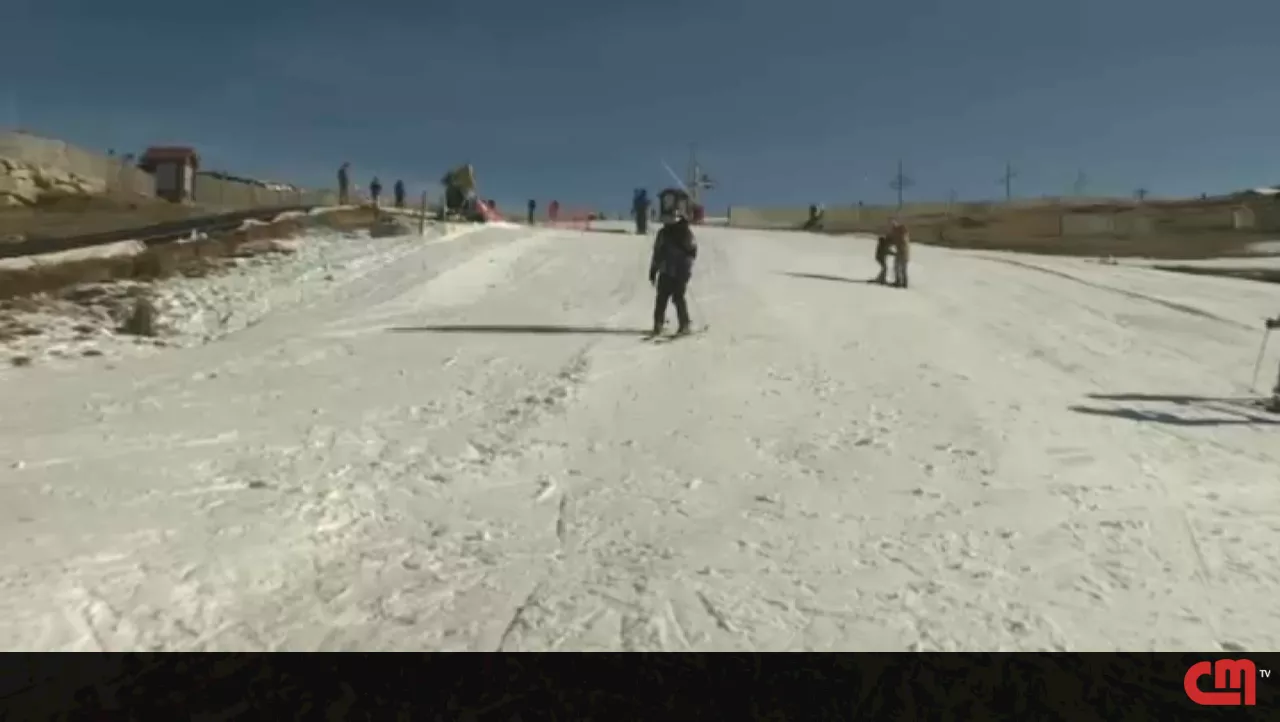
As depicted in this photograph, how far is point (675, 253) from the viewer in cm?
1648

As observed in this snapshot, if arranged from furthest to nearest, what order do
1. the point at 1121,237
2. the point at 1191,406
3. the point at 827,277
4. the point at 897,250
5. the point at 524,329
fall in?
the point at 1121,237
the point at 827,277
the point at 897,250
the point at 524,329
the point at 1191,406

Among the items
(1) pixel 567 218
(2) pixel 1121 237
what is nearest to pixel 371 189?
(1) pixel 567 218

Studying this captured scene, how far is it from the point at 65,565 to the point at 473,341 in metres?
9.75

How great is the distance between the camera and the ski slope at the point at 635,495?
19.6ft

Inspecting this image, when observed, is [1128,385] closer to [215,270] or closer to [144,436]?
[144,436]

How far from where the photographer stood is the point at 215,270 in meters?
20.8

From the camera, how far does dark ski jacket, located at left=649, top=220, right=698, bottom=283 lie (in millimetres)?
16484

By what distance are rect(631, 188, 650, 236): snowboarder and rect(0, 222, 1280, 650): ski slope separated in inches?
961
